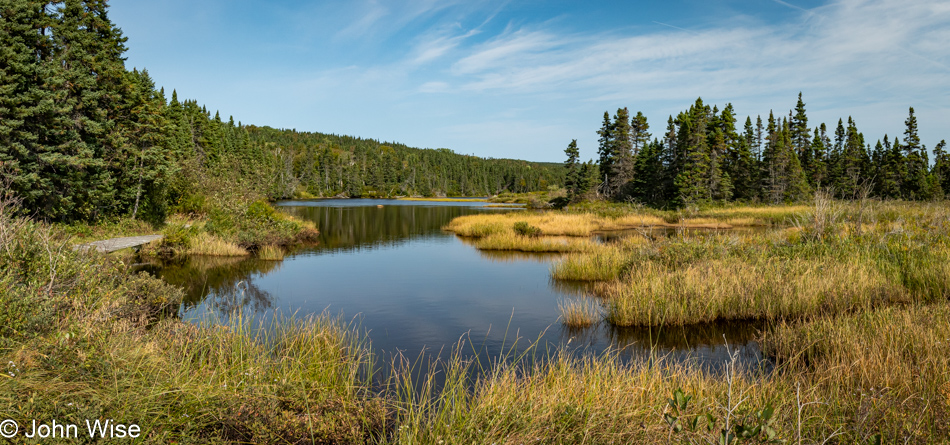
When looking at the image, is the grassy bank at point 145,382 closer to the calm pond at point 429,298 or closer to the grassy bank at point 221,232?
the calm pond at point 429,298

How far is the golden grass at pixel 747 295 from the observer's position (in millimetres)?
10984

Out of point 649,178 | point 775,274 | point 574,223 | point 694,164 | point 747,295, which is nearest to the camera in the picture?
point 747,295

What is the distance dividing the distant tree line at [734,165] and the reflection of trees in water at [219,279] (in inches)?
1555

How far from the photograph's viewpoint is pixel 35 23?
21.3 meters

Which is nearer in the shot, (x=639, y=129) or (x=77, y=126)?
(x=77, y=126)

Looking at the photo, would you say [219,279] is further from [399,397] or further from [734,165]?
[734,165]

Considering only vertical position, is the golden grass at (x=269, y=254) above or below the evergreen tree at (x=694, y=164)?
below

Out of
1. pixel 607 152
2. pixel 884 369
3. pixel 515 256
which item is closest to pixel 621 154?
pixel 607 152

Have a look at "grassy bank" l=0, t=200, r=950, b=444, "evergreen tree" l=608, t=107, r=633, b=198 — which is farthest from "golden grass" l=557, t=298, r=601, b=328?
"evergreen tree" l=608, t=107, r=633, b=198

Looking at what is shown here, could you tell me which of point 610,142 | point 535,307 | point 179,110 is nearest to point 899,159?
point 610,142

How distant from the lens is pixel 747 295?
452 inches

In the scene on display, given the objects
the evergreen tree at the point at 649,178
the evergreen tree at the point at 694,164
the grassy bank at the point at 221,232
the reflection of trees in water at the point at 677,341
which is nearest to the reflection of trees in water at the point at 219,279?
the grassy bank at the point at 221,232

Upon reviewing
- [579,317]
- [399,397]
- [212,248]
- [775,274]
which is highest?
[775,274]

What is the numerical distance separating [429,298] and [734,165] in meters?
51.9
